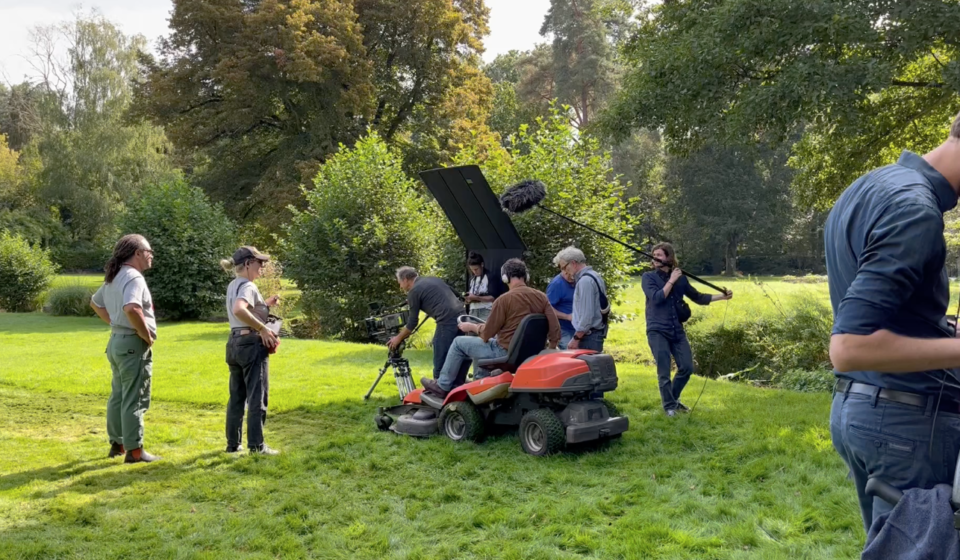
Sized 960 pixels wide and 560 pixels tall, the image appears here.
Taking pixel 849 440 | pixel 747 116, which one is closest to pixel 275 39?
pixel 747 116

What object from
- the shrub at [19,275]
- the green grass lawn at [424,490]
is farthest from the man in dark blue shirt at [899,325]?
the shrub at [19,275]

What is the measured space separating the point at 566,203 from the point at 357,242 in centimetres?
511

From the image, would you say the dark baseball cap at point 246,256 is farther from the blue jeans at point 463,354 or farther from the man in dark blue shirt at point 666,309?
the man in dark blue shirt at point 666,309

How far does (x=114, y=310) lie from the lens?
6.55 meters

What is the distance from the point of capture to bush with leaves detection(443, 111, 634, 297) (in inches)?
499

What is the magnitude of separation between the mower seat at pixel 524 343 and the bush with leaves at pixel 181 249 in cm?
1640

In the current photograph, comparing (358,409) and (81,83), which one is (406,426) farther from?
(81,83)

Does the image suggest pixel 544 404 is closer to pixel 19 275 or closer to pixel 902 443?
pixel 902 443

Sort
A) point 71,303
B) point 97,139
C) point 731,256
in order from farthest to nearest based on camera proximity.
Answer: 1. point 731,256
2. point 97,139
3. point 71,303

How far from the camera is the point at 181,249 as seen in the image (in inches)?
828

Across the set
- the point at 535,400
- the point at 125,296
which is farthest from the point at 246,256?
the point at 535,400

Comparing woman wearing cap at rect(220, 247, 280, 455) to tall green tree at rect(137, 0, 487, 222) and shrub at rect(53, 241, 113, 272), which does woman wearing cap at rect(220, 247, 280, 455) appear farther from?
shrub at rect(53, 241, 113, 272)

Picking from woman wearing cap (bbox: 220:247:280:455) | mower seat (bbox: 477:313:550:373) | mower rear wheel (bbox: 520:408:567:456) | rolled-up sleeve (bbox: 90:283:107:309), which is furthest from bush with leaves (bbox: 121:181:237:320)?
mower rear wheel (bbox: 520:408:567:456)

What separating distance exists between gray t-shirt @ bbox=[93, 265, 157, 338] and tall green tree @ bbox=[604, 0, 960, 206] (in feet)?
24.1
